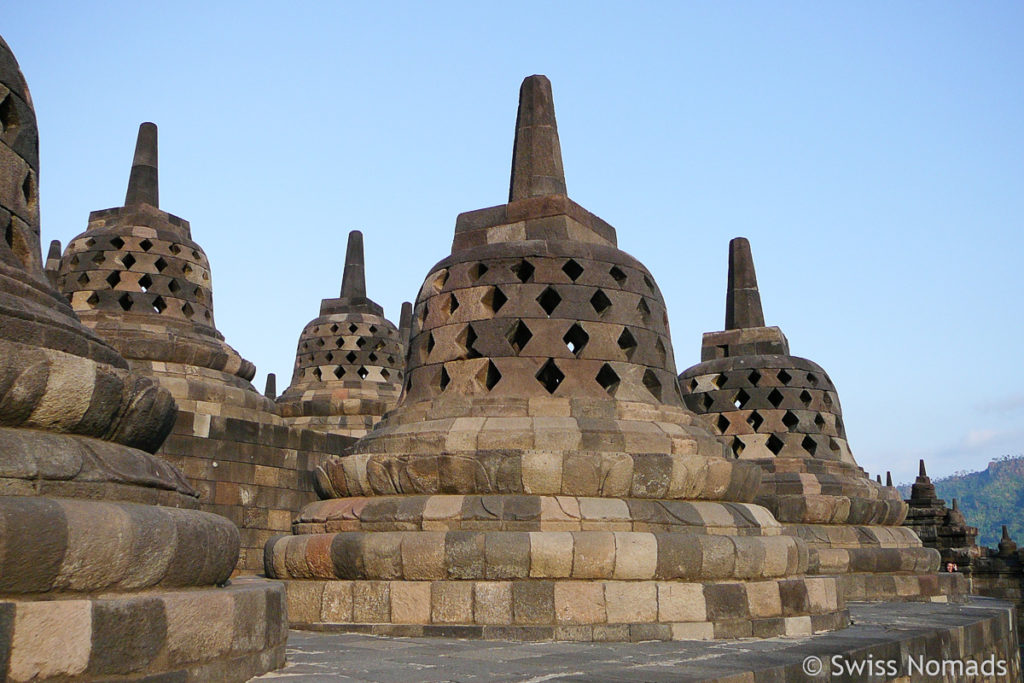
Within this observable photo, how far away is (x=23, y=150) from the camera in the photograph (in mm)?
5105

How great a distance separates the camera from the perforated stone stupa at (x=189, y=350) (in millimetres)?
11320

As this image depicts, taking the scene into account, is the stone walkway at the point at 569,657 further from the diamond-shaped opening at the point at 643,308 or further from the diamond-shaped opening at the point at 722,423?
the diamond-shaped opening at the point at 722,423

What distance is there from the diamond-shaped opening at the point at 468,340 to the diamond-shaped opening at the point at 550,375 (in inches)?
27.0

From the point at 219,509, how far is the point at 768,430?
782 centimetres

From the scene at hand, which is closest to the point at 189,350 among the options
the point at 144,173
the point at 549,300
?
the point at 144,173

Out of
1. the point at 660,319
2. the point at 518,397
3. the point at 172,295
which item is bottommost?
the point at 518,397

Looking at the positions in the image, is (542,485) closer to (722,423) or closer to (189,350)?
(722,423)

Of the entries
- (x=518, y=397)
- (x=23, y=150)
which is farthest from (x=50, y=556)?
(x=518, y=397)

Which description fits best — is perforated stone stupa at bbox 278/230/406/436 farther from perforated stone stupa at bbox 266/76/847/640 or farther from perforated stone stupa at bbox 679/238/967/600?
perforated stone stupa at bbox 266/76/847/640

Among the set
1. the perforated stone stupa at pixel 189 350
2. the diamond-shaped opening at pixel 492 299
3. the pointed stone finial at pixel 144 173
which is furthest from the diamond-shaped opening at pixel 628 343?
the pointed stone finial at pixel 144 173

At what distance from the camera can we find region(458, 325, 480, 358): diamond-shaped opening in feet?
27.6

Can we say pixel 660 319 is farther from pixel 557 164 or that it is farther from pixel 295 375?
pixel 295 375

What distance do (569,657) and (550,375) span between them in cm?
337

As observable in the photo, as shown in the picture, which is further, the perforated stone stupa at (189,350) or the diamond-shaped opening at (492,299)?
the perforated stone stupa at (189,350)
